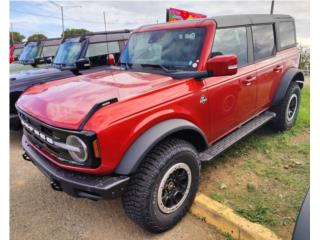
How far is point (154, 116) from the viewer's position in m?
2.34

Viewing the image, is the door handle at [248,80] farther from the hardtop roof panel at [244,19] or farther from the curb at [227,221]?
the curb at [227,221]

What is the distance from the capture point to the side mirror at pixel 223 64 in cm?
264

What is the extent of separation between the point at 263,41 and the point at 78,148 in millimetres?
3264

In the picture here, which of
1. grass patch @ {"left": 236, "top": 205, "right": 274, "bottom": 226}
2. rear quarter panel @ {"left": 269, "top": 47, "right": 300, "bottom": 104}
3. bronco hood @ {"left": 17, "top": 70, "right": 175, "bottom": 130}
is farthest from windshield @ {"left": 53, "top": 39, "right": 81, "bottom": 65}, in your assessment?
grass patch @ {"left": 236, "top": 205, "right": 274, "bottom": 226}

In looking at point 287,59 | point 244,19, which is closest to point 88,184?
point 244,19

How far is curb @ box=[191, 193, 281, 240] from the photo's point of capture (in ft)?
7.76

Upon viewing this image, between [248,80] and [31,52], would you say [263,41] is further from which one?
[31,52]

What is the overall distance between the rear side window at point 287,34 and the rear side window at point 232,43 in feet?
4.30

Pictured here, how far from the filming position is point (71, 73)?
5.98 meters

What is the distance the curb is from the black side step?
46 cm

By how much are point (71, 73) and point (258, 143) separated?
4.17 m

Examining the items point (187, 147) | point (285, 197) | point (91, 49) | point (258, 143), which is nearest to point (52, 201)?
point (187, 147)

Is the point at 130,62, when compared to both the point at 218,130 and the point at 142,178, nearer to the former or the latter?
the point at 218,130

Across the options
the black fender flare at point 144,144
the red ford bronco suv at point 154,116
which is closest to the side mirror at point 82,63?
the red ford bronco suv at point 154,116
